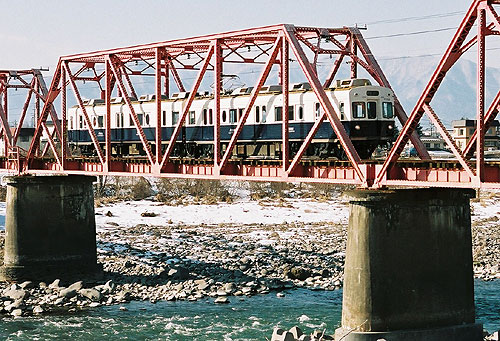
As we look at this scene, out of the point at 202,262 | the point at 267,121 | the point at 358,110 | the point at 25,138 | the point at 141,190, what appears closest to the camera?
the point at 358,110

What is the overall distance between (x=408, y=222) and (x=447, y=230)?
149 centimetres

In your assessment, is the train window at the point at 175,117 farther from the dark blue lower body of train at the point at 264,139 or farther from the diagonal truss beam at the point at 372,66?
the diagonal truss beam at the point at 372,66

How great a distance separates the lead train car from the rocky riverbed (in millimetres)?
6304

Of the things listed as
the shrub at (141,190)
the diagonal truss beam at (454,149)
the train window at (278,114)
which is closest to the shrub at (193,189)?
the shrub at (141,190)

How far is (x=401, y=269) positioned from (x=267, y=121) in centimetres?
1439

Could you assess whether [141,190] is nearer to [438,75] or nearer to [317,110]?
[317,110]

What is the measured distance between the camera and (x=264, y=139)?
4294cm

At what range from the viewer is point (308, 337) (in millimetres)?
31312

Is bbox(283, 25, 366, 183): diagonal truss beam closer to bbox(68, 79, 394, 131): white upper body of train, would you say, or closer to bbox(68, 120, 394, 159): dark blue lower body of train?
bbox(68, 79, 394, 131): white upper body of train

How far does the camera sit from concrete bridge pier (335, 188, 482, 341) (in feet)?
99.5

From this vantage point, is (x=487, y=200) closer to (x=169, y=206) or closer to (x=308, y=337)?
(x=169, y=206)

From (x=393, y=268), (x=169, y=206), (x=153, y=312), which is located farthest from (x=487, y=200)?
(x=393, y=268)

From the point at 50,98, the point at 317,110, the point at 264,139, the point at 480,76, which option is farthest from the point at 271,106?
the point at 480,76

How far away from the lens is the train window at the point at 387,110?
3900 centimetres
